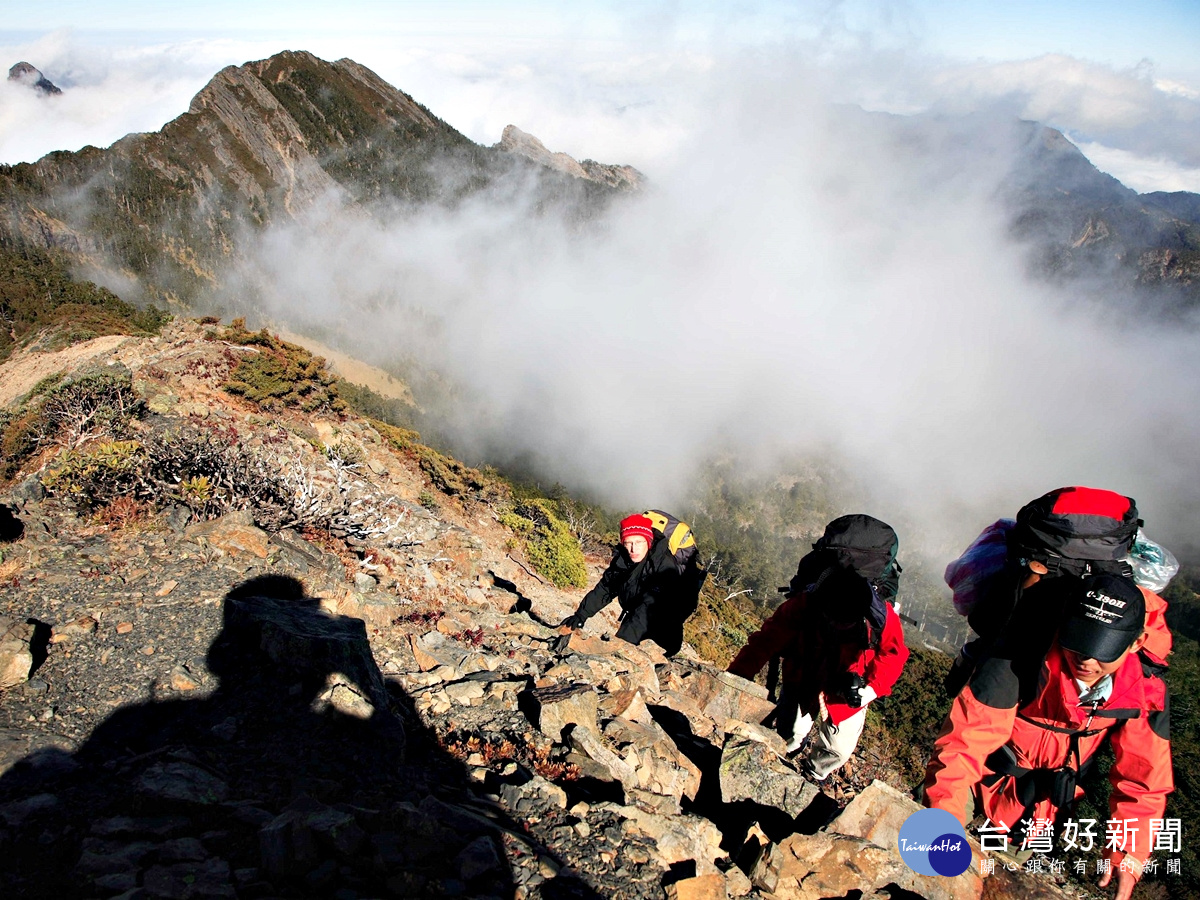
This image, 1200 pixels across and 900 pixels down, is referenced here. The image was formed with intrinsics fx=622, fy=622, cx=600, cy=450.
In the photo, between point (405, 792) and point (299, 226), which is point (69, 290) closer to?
point (405, 792)

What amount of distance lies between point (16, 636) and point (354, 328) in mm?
134145

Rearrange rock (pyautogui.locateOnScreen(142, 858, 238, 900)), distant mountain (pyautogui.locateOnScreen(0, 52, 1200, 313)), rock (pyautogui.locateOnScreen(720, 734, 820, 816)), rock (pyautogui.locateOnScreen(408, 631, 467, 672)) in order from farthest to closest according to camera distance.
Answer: distant mountain (pyautogui.locateOnScreen(0, 52, 1200, 313))
rock (pyautogui.locateOnScreen(408, 631, 467, 672))
rock (pyautogui.locateOnScreen(720, 734, 820, 816))
rock (pyautogui.locateOnScreen(142, 858, 238, 900))

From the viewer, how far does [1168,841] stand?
136 inches

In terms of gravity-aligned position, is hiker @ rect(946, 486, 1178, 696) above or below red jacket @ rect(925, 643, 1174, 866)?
above

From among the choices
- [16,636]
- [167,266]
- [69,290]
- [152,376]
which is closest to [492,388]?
[167,266]

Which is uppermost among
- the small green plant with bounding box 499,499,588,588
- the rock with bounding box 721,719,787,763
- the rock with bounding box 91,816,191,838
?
the rock with bounding box 91,816,191,838

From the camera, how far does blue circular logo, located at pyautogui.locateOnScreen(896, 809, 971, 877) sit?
309 cm

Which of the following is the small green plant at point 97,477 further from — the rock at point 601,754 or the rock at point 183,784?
the rock at point 601,754

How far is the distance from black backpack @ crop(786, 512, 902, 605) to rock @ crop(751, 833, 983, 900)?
1.67m

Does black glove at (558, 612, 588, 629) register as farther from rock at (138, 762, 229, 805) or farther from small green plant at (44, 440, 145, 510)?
small green plant at (44, 440, 145, 510)

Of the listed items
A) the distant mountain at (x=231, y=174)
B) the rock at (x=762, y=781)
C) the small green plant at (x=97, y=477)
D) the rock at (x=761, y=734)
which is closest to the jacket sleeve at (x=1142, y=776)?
the rock at (x=762, y=781)

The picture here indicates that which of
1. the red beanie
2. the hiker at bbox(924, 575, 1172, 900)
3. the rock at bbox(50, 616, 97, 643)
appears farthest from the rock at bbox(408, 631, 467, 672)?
the hiker at bbox(924, 575, 1172, 900)

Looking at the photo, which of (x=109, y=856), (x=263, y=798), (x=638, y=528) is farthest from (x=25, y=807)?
(x=638, y=528)

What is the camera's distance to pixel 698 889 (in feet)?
11.6
